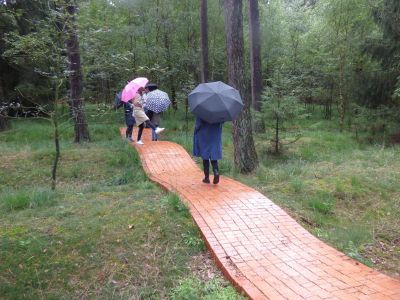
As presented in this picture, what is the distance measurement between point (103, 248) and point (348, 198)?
4520mm

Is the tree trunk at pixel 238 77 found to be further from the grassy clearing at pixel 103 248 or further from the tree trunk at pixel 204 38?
the tree trunk at pixel 204 38

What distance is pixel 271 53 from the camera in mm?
21875

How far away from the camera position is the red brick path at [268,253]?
4.12 metres

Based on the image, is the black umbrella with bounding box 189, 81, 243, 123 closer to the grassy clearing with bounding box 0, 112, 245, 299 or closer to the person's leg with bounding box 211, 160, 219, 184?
the person's leg with bounding box 211, 160, 219, 184

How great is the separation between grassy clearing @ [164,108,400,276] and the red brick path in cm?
42

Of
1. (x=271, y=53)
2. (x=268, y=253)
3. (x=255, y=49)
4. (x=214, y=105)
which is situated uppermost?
(x=271, y=53)

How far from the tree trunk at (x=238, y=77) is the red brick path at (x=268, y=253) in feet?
3.77

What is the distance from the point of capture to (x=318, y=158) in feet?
37.0

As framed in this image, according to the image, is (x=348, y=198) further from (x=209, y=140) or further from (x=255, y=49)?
(x=255, y=49)

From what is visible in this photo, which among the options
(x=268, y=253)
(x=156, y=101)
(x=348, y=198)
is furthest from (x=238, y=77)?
(x=268, y=253)

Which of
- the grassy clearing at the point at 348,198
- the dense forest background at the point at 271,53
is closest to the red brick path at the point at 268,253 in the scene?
the grassy clearing at the point at 348,198

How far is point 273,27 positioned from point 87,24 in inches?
599

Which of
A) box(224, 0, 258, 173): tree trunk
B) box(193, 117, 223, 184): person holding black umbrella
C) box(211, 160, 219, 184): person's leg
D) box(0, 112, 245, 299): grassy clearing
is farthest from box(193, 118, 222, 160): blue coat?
box(224, 0, 258, 173): tree trunk

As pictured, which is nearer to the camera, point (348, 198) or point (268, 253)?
point (268, 253)
